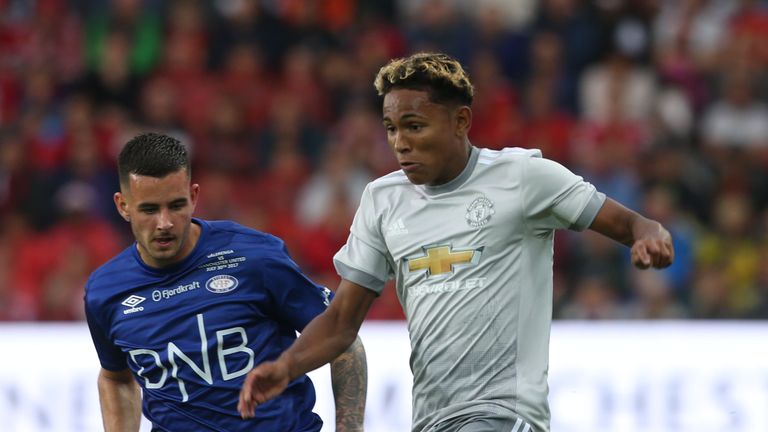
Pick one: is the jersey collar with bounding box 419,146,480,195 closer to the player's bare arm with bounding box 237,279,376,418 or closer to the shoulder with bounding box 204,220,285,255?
the player's bare arm with bounding box 237,279,376,418

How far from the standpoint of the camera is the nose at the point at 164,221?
15.9ft

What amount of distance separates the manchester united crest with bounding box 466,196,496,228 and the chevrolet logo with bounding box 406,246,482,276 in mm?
92

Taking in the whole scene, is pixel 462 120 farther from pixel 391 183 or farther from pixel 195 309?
pixel 195 309

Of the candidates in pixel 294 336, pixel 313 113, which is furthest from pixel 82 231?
pixel 294 336

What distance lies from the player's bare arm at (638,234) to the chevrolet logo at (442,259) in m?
0.41

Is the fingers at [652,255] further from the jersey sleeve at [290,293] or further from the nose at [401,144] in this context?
the jersey sleeve at [290,293]

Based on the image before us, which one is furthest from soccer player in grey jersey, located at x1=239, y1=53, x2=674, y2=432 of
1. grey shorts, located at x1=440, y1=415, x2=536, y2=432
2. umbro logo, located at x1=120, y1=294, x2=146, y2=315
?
umbro logo, located at x1=120, y1=294, x2=146, y2=315

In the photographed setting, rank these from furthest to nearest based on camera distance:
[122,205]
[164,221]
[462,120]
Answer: [122,205]
[164,221]
[462,120]

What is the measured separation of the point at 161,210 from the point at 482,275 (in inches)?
47.0

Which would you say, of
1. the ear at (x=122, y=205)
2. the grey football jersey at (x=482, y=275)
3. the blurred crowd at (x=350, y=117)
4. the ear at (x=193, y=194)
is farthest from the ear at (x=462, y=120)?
the blurred crowd at (x=350, y=117)

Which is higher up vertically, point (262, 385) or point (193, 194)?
point (193, 194)

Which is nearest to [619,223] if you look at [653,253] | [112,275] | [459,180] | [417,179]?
[653,253]

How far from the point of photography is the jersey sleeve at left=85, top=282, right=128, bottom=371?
16.8 feet

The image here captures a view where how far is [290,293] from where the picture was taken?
4969mm
